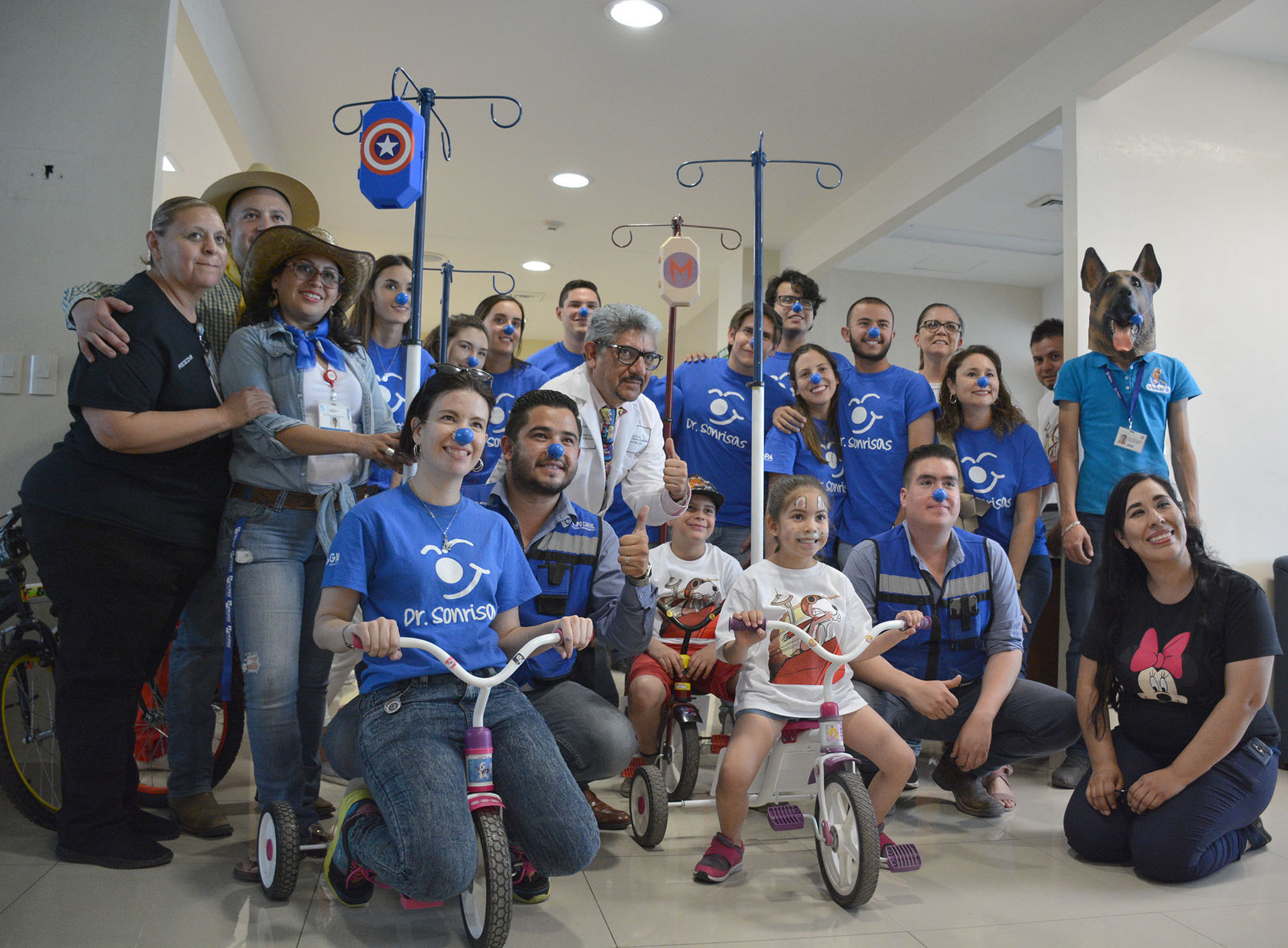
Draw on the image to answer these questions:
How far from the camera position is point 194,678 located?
257 cm

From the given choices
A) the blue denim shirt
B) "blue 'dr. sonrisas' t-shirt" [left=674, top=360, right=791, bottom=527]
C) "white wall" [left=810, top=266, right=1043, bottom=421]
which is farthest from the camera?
"white wall" [left=810, top=266, right=1043, bottom=421]

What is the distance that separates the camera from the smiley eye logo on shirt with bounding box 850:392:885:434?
12.0 feet

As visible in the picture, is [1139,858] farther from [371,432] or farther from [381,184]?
[381,184]

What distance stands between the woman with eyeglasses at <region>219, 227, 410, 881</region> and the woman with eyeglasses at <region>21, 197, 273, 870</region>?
94 millimetres

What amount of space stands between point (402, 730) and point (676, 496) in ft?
3.87

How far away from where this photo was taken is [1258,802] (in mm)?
2584

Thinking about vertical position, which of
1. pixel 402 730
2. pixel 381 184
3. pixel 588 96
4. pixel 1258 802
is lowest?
pixel 1258 802

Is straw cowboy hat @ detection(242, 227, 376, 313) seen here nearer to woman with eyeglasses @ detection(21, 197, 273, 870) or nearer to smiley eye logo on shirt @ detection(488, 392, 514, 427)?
woman with eyeglasses @ detection(21, 197, 273, 870)

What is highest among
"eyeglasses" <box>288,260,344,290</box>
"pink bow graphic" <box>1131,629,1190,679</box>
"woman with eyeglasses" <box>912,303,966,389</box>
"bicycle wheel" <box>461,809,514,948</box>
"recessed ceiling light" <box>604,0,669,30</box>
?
"recessed ceiling light" <box>604,0,669,30</box>

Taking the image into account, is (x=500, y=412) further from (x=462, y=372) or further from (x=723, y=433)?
(x=462, y=372)

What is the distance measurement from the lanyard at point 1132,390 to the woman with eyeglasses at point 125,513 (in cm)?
305

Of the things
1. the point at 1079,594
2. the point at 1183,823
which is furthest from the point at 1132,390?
the point at 1183,823

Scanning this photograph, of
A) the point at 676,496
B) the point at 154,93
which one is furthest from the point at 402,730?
the point at 154,93

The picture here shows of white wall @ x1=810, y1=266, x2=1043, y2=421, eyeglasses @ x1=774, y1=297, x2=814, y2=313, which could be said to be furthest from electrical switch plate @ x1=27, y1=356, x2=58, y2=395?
white wall @ x1=810, y1=266, x2=1043, y2=421
